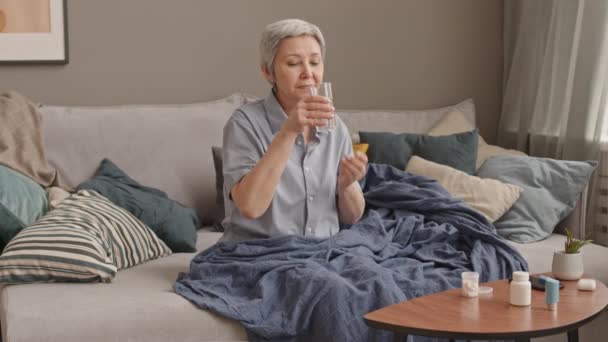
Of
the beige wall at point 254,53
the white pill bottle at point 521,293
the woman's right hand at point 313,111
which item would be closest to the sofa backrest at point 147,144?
the beige wall at point 254,53

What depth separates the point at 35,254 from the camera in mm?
2578

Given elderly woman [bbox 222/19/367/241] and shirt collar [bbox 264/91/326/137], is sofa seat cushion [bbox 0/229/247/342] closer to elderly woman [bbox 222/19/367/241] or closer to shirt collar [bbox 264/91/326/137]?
elderly woman [bbox 222/19/367/241]

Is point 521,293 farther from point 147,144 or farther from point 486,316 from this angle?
point 147,144

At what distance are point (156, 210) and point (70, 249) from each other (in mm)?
607

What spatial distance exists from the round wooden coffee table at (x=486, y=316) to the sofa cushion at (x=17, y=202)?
1.34 meters

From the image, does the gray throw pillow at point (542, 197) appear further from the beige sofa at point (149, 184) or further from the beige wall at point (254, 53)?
the beige wall at point (254, 53)

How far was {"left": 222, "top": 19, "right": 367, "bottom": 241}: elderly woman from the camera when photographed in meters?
2.47

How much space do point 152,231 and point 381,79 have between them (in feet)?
5.50

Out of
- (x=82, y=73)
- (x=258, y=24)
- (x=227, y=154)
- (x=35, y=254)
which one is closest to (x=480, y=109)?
(x=258, y=24)

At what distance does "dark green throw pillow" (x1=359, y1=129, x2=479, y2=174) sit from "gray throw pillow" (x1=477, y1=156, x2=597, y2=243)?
0.22m

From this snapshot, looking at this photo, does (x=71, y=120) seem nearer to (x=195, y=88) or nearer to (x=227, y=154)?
(x=195, y=88)

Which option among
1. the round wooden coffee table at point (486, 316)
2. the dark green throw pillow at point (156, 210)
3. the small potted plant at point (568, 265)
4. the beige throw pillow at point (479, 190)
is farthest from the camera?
the beige throw pillow at point (479, 190)

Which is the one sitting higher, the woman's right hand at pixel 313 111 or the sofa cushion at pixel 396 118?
the woman's right hand at pixel 313 111

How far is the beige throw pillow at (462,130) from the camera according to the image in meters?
3.76
